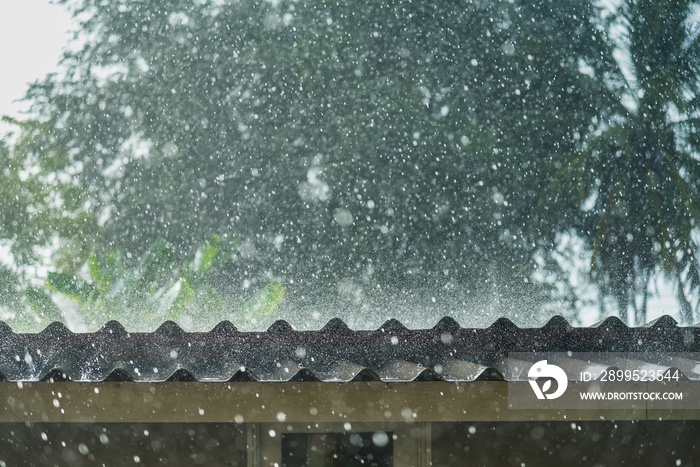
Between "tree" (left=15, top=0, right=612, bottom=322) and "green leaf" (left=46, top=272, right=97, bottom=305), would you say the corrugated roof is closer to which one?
"green leaf" (left=46, top=272, right=97, bottom=305)

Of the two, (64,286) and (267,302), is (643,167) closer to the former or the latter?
(267,302)

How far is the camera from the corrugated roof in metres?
2.92

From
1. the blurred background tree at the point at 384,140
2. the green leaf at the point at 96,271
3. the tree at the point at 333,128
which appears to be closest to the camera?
the green leaf at the point at 96,271

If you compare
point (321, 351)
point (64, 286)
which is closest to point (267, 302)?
point (64, 286)

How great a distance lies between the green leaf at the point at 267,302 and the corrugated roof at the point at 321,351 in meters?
6.84

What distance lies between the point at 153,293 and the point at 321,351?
→ 11.4 meters

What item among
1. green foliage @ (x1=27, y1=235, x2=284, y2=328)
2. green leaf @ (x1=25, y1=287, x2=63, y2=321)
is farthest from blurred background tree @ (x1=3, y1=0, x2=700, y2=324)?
green leaf @ (x1=25, y1=287, x2=63, y2=321)

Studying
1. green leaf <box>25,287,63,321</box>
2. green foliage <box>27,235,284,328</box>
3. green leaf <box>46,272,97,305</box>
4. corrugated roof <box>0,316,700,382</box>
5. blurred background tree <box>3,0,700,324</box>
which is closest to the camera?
corrugated roof <box>0,316,700,382</box>

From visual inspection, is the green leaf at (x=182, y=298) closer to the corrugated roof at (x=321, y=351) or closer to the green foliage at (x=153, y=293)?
the green foliage at (x=153, y=293)

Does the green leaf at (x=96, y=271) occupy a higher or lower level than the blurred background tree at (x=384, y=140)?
lower

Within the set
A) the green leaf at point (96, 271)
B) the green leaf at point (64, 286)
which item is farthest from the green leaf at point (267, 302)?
the green leaf at point (64, 286)

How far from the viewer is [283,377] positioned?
2898mm

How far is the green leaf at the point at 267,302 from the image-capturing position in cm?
1024

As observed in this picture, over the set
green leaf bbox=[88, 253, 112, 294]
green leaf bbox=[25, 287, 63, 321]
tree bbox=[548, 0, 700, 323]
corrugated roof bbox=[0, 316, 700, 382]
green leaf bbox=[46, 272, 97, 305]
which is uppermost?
tree bbox=[548, 0, 700, 323]
